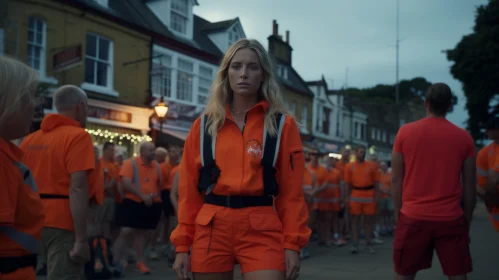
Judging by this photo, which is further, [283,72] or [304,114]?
[304,114]

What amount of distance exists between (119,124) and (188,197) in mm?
17280

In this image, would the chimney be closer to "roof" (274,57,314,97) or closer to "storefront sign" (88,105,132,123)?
"roof" (274,57,314,97)

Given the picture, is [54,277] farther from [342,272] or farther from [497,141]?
[342,272]

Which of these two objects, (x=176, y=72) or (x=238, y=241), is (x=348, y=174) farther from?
(x=176, y=72)

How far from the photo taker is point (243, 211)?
2.97 meters

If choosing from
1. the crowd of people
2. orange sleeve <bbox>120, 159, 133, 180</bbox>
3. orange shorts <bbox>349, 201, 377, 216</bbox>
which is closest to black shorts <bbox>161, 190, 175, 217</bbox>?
orange sleeve <bbox>120, 159, 133, 180</bbox>

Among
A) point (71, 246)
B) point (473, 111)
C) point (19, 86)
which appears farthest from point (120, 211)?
point (473, 111)

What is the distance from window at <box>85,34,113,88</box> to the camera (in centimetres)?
1906

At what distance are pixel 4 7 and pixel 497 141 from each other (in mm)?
14531

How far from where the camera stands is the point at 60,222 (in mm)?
3965

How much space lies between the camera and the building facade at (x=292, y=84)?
35881 mm

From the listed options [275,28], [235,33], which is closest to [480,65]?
[275,28]

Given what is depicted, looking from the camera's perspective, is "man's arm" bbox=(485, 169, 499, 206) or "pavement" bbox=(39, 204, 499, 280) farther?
"pavement" bbox=(39, 204, 499, 280)

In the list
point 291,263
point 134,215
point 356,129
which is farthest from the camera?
point 356,129
